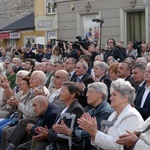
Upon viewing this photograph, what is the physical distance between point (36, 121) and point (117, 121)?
7.67ft

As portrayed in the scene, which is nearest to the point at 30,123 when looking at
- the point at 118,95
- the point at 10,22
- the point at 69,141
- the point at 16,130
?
the point at 16,130

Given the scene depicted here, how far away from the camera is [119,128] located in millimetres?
5402

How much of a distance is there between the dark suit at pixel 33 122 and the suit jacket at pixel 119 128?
72.9 inches

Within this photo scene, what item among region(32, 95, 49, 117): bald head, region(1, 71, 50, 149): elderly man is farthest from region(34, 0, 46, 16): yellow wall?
region(32, 95, 49, 117): bald head

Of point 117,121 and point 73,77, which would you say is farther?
point 73,77

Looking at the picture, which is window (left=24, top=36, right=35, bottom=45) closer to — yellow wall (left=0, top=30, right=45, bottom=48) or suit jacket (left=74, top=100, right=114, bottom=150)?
yellow wall (left=0, top=30, right=45, bottom=48)

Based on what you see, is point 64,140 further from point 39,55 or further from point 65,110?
point 39,55

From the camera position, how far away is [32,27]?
1163 inches

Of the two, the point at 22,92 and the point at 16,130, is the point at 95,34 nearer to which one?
the point at 22,92

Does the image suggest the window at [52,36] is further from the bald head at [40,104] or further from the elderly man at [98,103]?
the elderly man at [98,103]

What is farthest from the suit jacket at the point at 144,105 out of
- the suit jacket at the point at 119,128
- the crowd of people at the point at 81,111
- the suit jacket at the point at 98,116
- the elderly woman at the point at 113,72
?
the elderly woman at the point at 113,72

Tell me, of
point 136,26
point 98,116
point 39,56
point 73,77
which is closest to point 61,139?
point 98,116

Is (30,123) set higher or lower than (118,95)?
lower

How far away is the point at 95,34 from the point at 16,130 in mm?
16969
